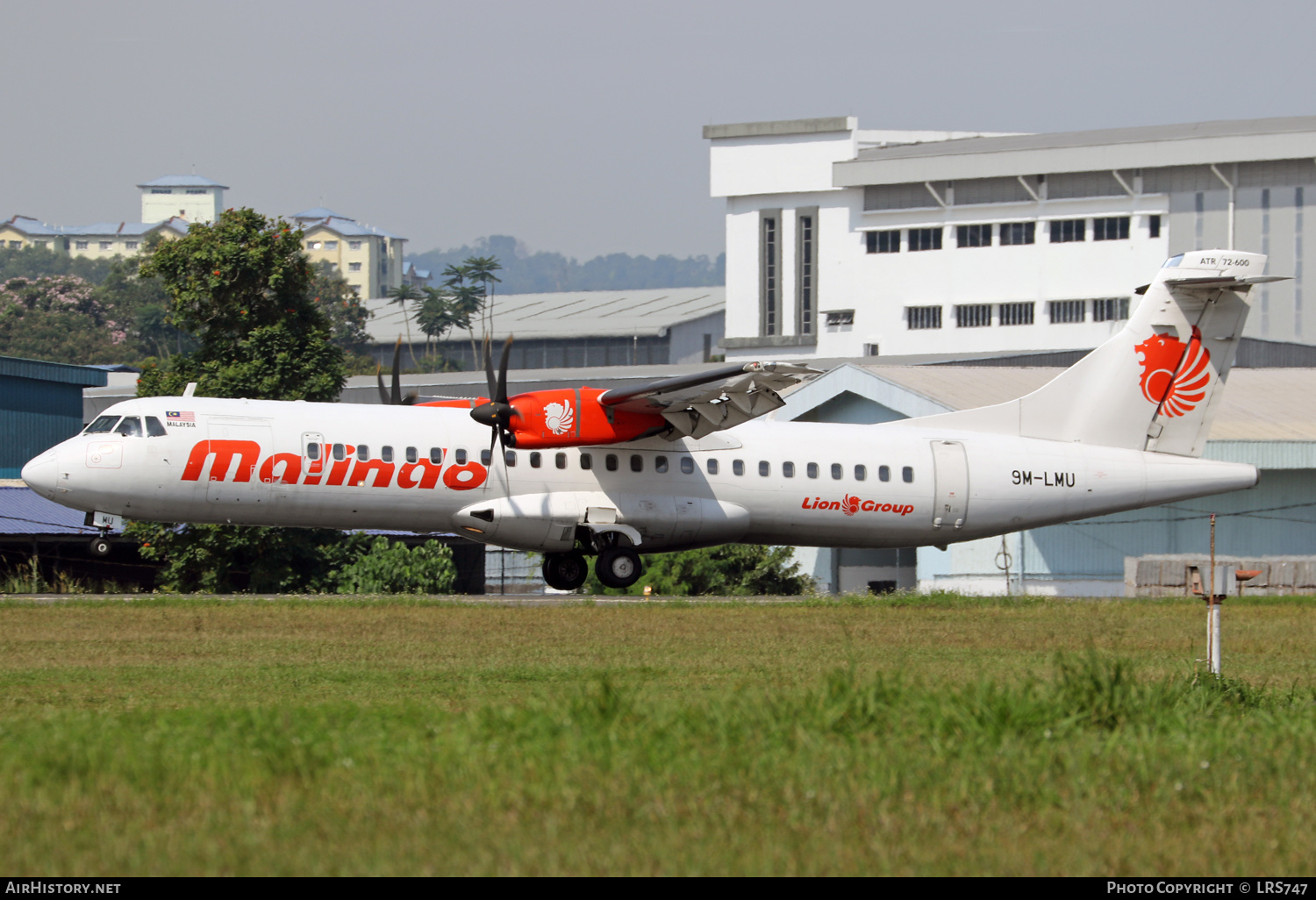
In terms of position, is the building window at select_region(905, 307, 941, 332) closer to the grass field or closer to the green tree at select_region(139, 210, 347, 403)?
the green tree at select_region(139, 210, 347, 403)

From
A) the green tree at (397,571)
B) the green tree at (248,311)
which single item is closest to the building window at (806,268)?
the green tree at (248,311)

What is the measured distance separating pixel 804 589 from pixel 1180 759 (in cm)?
3498

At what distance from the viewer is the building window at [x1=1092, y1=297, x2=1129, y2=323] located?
92.7 metres

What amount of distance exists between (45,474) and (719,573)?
2117cm

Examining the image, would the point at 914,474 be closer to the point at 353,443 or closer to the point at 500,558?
the point at 353,443

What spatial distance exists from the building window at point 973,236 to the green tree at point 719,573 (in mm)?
59425

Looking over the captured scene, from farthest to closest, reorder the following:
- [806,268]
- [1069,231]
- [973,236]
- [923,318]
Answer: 1. [806,268]
2. [923,318]
3. [973,236]
4. [1069,231]

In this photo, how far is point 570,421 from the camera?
2698 centimetres

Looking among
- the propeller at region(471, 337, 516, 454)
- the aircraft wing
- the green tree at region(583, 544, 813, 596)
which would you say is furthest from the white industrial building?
the propeller at region(471, 337, 516, 454)

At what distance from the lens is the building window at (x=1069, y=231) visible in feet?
315

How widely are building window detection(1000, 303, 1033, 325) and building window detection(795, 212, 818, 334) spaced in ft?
49.5

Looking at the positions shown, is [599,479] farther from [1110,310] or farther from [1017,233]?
[1017,233]

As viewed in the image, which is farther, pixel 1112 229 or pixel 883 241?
pixel 883 241

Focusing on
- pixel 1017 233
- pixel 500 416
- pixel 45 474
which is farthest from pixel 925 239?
pixel 45 474
